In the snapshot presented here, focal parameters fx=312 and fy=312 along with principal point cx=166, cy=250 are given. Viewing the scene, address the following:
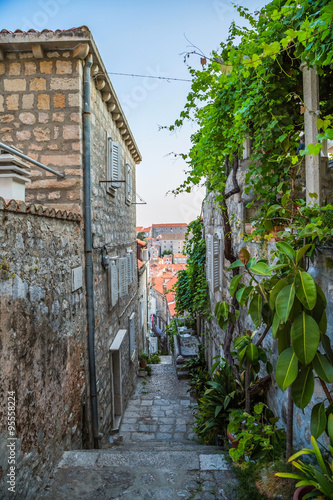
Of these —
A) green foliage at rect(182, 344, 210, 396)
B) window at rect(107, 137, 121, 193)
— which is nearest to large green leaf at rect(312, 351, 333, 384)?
window at rect(107, 137, 121, 193)

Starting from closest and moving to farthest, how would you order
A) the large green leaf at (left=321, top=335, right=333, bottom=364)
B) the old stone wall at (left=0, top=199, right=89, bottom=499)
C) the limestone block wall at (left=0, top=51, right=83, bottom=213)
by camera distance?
the large green leaf at (left=321, top=335, right=333, bottom=364)
the old stone wall at (left=0, top=199, right=89, bottom=499)
the limestone block wall at (left=0, top=51, right=83, bottom=213)

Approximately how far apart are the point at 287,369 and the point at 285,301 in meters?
0.41

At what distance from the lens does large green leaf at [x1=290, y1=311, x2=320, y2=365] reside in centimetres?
174

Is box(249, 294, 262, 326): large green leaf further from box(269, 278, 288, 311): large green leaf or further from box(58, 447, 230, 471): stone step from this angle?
box(58, 447, 230, 471): stone step

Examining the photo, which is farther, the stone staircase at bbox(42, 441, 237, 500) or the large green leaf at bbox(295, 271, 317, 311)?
the stone staircase at bbox(42, 441, 237, 500)

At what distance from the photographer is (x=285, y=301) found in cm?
181

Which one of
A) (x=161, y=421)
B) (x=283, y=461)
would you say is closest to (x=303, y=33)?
(x=283, y=461)

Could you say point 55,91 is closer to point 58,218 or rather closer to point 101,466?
point 58,218

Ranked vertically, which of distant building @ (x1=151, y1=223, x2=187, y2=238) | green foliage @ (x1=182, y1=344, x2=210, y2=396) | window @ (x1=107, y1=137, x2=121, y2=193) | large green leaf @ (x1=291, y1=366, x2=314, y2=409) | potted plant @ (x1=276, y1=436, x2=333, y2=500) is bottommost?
green foliage @ (x1=182, y1=344, x2=210, y2=396)

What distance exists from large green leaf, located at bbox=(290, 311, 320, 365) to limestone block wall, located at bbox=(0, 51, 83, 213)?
11.3 feet

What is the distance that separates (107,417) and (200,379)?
2.86 m

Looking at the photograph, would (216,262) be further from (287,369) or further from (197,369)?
(287,369)

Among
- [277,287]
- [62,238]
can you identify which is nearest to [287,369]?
[277,287]

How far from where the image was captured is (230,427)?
3152mm
